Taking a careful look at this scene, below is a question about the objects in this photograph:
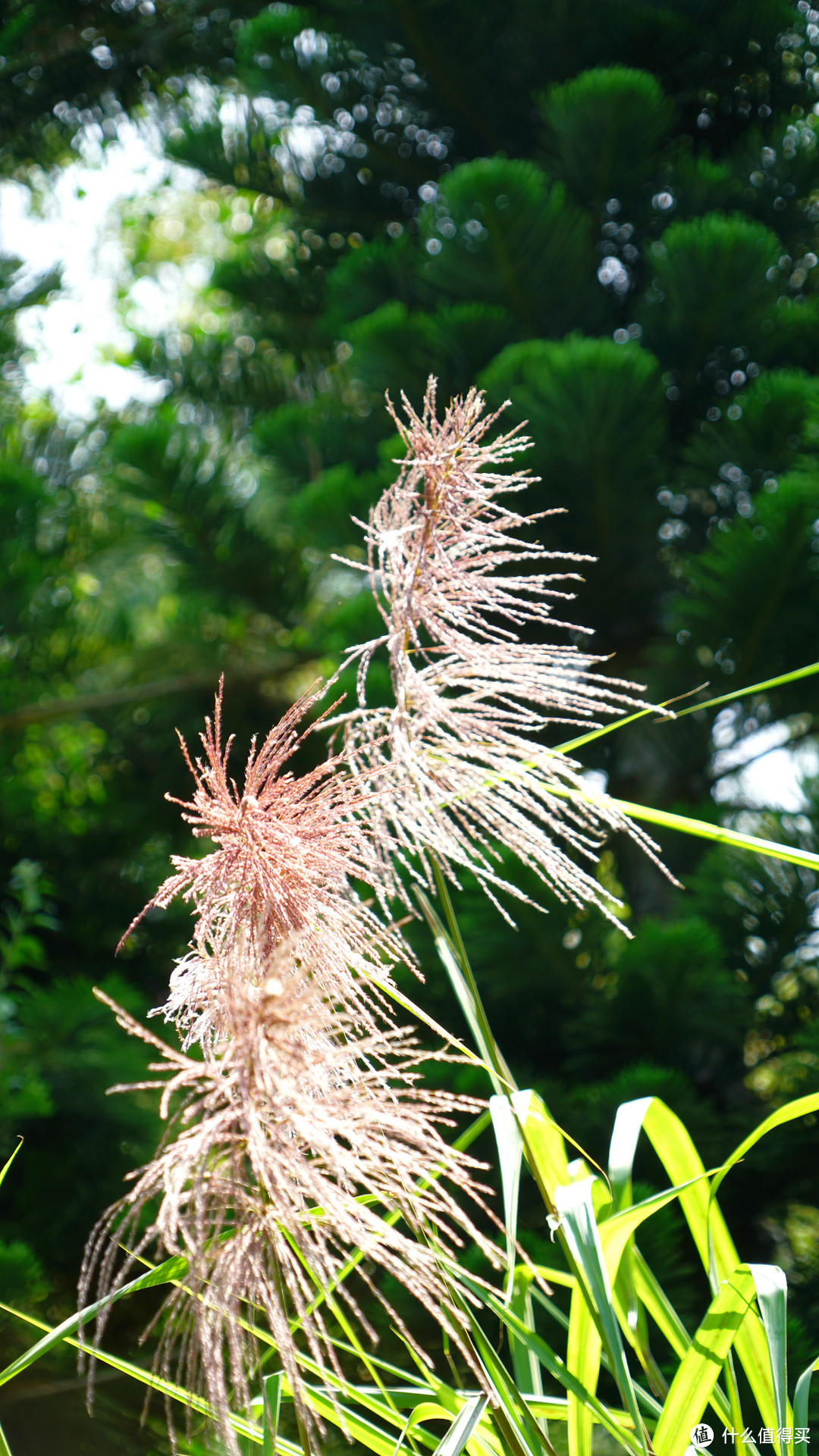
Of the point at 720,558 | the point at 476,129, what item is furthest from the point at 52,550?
the point at 720,558

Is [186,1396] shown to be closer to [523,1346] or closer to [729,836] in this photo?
[523,1346]

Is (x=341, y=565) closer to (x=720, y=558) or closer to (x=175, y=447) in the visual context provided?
(x=175, y=447)

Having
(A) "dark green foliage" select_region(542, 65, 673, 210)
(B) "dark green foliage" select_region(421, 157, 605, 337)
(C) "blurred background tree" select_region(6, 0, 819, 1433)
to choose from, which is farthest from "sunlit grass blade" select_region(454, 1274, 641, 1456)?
(A) "dark green foliage" select_region(542, 65, 673, 210)

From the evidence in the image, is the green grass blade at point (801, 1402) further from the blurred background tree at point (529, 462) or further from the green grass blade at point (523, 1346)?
the blurred background tree at point (529, 462)

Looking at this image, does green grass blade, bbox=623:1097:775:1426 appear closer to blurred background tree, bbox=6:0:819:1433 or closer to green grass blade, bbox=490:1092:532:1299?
green grass blade, bbox=490:1092:532:1299

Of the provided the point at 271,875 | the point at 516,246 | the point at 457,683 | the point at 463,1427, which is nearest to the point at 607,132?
the point at 516,246

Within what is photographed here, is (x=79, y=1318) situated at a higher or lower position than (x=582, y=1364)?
higher

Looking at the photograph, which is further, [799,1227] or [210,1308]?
[799,1227]
